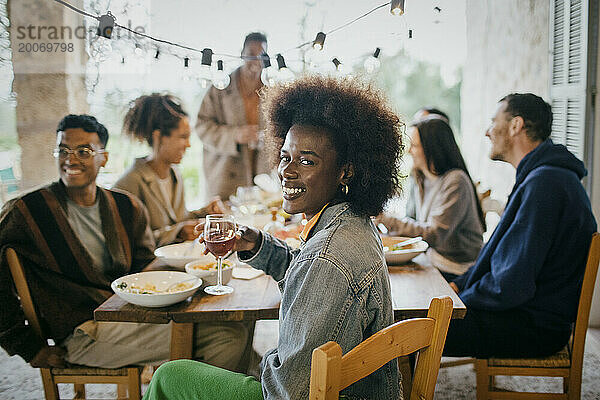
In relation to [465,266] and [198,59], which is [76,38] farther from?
[465,266]

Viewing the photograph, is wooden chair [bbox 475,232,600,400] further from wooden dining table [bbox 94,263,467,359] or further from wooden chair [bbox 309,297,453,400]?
wooden chair [bbox 309,297,453,400]

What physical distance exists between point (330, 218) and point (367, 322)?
0.28 m

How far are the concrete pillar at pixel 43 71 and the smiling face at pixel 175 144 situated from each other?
42 centimetres

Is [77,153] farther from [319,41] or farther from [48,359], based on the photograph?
[319,41]

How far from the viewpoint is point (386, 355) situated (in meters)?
1.17

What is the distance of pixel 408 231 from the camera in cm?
290

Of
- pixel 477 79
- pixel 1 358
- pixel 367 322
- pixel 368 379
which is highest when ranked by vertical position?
pixel 477 79

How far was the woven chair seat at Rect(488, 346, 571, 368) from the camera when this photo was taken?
2.05m

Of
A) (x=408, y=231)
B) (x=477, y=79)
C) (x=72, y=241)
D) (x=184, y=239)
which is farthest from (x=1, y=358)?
(x=477, y=79)

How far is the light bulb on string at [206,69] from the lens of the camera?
3.12 meters

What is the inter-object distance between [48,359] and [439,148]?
1942 mm

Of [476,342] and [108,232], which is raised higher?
[108,232]

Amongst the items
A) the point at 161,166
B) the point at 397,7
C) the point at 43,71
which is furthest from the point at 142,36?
the point at 397,7

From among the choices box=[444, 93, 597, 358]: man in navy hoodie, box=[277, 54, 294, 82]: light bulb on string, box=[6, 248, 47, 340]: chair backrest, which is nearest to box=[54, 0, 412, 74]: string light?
box=[277, 54, 294, 82]: light bulb on string
